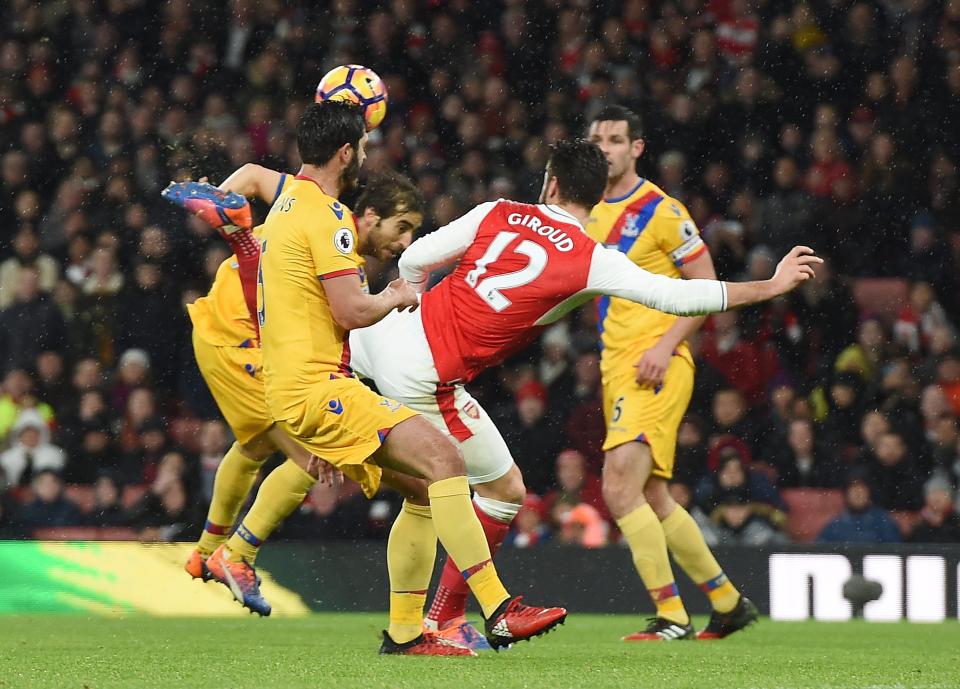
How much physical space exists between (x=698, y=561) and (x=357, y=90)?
101 inches

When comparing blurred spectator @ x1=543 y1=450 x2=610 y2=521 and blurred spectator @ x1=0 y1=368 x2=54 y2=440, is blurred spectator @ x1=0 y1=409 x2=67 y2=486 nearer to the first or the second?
blurred spectator @ x1=0 y1=368 x2=54 y2=440

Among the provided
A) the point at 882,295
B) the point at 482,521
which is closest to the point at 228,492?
the point at 482,521

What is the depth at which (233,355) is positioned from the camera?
6.84 m

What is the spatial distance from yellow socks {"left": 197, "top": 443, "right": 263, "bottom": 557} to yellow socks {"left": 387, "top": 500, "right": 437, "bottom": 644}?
1.34 meters

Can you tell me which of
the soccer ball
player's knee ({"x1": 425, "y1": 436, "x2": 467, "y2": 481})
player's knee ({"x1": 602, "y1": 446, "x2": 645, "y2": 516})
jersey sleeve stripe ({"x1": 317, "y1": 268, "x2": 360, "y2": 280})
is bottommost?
player's knee ({"x1": 602, "y1": 446, "x2": 645, "y2": 516})

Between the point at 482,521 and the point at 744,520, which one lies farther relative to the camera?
the point at 744,520

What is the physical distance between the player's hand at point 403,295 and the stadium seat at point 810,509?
16.9 feet

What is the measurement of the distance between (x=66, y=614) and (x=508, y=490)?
3708 millimetres

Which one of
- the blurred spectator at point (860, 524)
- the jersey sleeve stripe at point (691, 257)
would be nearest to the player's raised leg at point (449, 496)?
the jersey sleeve stripe at point (691, 257)

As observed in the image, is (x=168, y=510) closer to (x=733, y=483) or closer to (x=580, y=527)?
Answer: (x=580, y=527)

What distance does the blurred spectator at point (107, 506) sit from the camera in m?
10.3

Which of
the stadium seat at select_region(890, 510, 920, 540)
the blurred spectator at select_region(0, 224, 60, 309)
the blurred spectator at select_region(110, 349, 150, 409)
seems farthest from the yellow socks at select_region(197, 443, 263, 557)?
the blurred spectator at select_region(0, 224, 60, 309)

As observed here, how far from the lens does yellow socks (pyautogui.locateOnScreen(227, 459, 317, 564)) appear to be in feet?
21.9

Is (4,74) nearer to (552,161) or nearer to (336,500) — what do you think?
(336,500)
